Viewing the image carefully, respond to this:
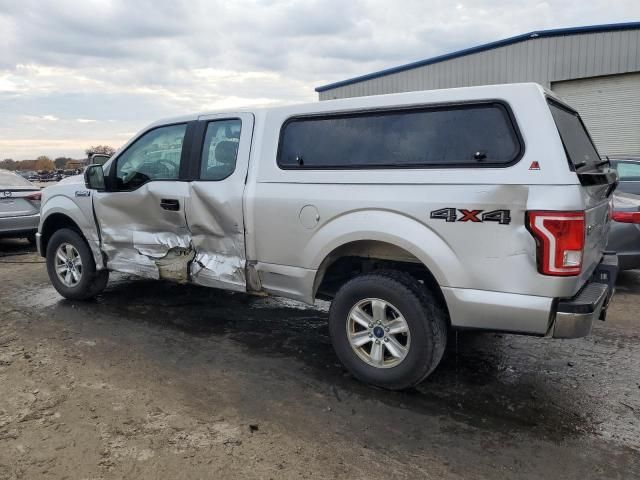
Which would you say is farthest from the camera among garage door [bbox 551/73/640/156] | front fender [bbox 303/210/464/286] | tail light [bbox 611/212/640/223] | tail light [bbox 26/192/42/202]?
garage door [bbox 551/73/640/156]

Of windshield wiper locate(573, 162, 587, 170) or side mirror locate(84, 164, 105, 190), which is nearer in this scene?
windshield wiper locate(573, 162, 587, 170)

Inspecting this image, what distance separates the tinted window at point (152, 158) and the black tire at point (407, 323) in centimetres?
207

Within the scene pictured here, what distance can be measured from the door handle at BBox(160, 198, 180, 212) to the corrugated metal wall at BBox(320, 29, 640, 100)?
42.7ft

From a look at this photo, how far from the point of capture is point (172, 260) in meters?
4.72

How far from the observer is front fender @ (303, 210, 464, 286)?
3.19 meters

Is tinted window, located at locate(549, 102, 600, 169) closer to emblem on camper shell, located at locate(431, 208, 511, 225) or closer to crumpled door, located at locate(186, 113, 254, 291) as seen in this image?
emblem on camper shell, located at locate(431, 208, 511, 225)

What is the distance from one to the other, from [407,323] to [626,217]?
3.76 m

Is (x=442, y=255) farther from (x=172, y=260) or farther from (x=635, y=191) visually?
(x=635, y=191)

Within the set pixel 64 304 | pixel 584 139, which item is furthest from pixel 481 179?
pixel 64 304

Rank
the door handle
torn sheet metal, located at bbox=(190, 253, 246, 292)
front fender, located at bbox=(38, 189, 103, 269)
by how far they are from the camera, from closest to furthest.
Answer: torn sheet metal, located at bbox=(190, 253, 246, 292) < the door handle < front fender, located at bbox=(38, 189, 103, 269)

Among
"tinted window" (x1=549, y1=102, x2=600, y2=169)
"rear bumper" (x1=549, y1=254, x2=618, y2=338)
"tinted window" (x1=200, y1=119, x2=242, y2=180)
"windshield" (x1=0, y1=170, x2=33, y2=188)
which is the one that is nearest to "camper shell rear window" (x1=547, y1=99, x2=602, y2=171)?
"tinted window" (x1=549, y1=102, x2=600, y2=169)

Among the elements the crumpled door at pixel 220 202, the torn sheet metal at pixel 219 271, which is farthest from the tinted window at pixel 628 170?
the torn sheet metal at pixel 219 271

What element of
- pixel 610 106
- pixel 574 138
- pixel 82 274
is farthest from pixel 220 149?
pixel 610 106

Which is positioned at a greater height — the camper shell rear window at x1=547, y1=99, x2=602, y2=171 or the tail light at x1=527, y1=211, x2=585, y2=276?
the camper shell rear window at x1=547, y1=99, x2=602, y2=171
